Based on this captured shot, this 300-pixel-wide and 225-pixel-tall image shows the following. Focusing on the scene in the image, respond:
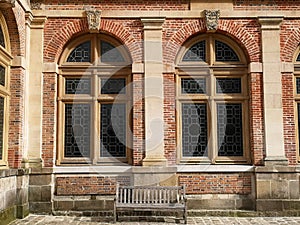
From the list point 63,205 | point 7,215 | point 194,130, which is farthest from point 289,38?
point 7,215

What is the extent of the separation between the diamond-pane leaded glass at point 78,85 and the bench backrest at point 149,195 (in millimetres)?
2681

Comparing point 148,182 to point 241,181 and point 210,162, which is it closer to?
point 210,162

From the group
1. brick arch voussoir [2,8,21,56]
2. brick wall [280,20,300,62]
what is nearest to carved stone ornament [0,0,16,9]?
brick arch voussoir [2,8,21,56]

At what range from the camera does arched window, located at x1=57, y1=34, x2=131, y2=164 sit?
9.55 meters

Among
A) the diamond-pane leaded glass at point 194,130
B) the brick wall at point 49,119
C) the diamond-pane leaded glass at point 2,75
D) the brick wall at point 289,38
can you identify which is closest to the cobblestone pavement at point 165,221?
the brick wall at point 49,119

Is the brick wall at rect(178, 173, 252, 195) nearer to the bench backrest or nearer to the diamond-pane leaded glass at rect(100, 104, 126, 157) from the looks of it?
the bench backrest

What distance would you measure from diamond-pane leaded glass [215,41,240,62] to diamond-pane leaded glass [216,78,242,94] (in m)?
0.54

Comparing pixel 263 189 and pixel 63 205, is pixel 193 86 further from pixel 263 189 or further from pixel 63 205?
pixel 63 205

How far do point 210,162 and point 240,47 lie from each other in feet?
10.0

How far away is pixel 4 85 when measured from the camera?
8.66m

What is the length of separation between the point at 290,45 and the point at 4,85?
23.0ft

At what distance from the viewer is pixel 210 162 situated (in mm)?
9531

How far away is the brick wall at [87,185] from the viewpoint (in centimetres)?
927

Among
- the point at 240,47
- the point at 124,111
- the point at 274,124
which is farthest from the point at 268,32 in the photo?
the point at 124,111
